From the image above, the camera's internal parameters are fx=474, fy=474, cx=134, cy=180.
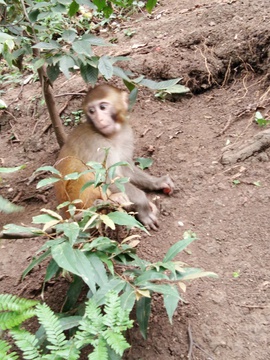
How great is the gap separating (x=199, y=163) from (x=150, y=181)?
544mm

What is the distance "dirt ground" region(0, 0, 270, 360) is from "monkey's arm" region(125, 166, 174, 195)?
0.10m

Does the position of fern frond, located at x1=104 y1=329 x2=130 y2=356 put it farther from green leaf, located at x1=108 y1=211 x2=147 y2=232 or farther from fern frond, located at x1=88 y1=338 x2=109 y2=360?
green leaf, located at x1=108 y1=211 x2=147 y2=232

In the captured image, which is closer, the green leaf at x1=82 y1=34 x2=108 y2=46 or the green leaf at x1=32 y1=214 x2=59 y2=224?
the green leaf at x1=32 y1=214 x2=59 y2=224

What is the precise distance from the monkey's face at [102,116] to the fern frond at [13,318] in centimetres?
266

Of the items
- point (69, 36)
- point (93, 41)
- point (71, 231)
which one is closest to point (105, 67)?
point (93, 41)

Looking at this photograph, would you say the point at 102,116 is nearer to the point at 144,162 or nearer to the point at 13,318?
the point at 144,162

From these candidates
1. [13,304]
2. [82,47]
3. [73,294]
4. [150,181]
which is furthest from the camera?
[150,181]

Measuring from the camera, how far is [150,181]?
4.95m

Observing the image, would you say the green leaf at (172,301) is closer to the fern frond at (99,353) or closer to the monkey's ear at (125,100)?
the fern frond at (99,353)

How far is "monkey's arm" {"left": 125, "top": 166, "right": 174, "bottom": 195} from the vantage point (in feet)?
15.3

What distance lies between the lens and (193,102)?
5.80 metres

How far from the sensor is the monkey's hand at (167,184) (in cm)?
463

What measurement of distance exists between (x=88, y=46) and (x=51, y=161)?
234cm

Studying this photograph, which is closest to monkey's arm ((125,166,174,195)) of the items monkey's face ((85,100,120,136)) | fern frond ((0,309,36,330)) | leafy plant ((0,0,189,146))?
monkey's face ((85,100,120,136))
